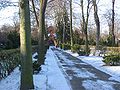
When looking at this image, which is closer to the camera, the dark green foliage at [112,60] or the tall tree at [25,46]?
the tall tree at [25,46]

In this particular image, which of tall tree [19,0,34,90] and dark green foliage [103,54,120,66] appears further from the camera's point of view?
dark green foliage [103,54,120,66]

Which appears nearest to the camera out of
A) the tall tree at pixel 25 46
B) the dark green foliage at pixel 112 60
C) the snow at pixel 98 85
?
the tall tree at pixel 25 46

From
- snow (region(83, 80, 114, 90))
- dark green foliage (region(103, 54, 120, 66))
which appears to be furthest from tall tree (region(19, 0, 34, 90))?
dark green foliage (region(103, 54, 120, 66))

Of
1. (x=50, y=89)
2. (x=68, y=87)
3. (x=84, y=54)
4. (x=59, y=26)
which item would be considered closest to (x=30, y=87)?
(x=50, y=89)

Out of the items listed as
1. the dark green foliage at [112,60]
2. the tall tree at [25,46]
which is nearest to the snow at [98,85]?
the tall tree at [25,46]

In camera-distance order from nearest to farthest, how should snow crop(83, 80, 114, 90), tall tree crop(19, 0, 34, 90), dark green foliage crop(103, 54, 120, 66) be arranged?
tall tree crop(19, 0, 34, 90), snow crop(83, 80, 114, 90), dark green foliage crop(103, 54, 120, 66)

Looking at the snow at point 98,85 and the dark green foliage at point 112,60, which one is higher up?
the dark green foliage at point 112,60

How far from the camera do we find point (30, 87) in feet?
37.2

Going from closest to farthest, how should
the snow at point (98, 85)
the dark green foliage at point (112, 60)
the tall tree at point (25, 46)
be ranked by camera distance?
the tall tree at point (25, 46) < the snow at point (98, 85) < the dark green foliage at point (112, 60)

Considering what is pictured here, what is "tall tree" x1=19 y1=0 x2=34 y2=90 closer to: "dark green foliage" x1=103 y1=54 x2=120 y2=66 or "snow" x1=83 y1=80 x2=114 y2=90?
"snow" x1=83 y1=80 x2=114 y2=90

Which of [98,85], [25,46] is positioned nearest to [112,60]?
[98,85]

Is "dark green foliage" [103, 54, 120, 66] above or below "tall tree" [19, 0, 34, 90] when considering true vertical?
below

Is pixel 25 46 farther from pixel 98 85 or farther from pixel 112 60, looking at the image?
pixel 112 60

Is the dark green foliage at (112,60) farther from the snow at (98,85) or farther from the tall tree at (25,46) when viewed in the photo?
the tall tree at (25,46)
